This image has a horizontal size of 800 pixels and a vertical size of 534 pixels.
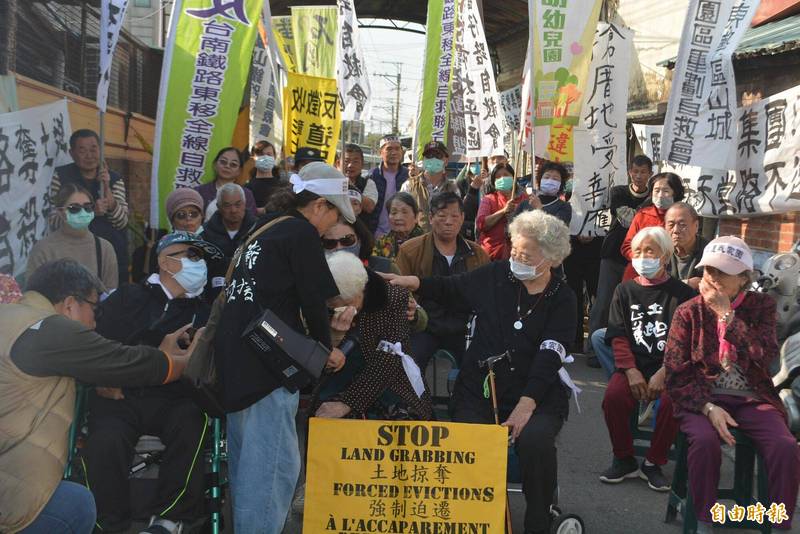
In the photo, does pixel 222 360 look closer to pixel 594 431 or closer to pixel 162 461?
pixel 162 461

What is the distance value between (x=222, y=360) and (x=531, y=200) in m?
4.80

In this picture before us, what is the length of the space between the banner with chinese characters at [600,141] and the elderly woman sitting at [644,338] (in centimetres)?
299

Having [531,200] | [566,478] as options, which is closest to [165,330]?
[566,478]

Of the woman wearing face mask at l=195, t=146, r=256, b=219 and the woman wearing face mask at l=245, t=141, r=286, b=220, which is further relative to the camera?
the woman wearing face mask at l=245, t=141, r=286, b=220

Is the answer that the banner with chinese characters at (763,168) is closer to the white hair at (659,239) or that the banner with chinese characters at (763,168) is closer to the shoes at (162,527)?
the white hair at (659,239)

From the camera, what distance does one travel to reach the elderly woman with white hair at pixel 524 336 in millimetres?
3883

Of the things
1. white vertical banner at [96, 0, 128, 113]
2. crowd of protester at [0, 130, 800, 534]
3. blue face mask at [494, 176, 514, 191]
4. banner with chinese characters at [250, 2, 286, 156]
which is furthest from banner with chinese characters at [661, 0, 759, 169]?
A: banner with chinese characters at [250, 2, 286, 156]

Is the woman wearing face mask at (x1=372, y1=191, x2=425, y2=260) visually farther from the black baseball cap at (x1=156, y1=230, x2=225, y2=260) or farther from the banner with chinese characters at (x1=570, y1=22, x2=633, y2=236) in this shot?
the banner with chinese characters at (x1=570, y1=22, x2=633, y2=236)

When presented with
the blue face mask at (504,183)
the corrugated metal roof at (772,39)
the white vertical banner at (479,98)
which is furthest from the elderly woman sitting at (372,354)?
the corrugated metal roof at (772,39)

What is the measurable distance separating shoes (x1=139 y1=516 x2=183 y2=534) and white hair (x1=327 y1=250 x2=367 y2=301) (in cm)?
137

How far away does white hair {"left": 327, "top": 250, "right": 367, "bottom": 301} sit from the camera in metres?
3.68

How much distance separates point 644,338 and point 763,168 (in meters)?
2.60

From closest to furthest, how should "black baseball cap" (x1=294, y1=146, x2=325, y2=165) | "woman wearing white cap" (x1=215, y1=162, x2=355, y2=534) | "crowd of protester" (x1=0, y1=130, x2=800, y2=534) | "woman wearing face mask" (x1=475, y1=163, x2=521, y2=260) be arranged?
"crowd of protester" (x1=0, y1=130, x2=800, y2=534) < "woman wearing white cap" (x1=215, y1=162, x2=355, y2=534) < "woman wearing face mask" (x1=475, y1=163, x2=521, y2=260) < "black baseball cap" (x1=294, y1=146, x2=325, y2=165)

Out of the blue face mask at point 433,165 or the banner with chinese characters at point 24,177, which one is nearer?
the banner with chinese characters at point 24,177
